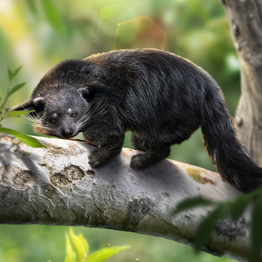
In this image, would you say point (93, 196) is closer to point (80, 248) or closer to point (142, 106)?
point (80, 248)

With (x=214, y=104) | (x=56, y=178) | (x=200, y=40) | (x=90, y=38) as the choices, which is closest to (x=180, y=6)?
(x=200, y=40)

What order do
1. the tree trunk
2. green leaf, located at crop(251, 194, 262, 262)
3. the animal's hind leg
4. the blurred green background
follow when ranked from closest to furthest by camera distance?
green leaf, located at crop(251, 194, 262, 262) < the animal's hind leg < the tree trunk < the blurred green background

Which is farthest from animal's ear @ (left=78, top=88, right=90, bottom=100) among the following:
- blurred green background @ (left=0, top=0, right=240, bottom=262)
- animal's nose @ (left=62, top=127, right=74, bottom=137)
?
blurred green background @ (left=0, top=0, right=240, bottom=262)

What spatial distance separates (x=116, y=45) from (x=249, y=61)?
231cm

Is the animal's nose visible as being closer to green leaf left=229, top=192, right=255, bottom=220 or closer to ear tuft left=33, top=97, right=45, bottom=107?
ear tuft left=33, top=97, right=45, bottom=107

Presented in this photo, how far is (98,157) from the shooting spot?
4.61 feet

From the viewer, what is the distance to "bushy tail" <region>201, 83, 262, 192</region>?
142 cm

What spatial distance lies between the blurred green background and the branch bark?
105 inches

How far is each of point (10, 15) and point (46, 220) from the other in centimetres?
359

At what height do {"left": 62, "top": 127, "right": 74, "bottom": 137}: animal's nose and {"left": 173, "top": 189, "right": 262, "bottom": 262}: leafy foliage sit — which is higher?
{"left": 173, "top": 189, "right": 262, "bottom": 262}: leafy foliage

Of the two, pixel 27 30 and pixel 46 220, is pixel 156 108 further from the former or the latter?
pixel 27 30

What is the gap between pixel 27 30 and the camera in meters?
4.07

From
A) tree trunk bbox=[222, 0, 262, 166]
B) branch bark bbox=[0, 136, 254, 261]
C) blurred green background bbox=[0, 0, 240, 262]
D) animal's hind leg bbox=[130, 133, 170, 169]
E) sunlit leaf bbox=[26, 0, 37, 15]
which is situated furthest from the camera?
blurred green background bbox=[0, 0, 240, 262]

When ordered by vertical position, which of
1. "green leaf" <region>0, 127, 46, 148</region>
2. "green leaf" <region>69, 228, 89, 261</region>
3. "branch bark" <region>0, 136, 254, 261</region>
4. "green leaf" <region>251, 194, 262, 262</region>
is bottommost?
"green leaf" <region>69, 228, 89, 261</region>
